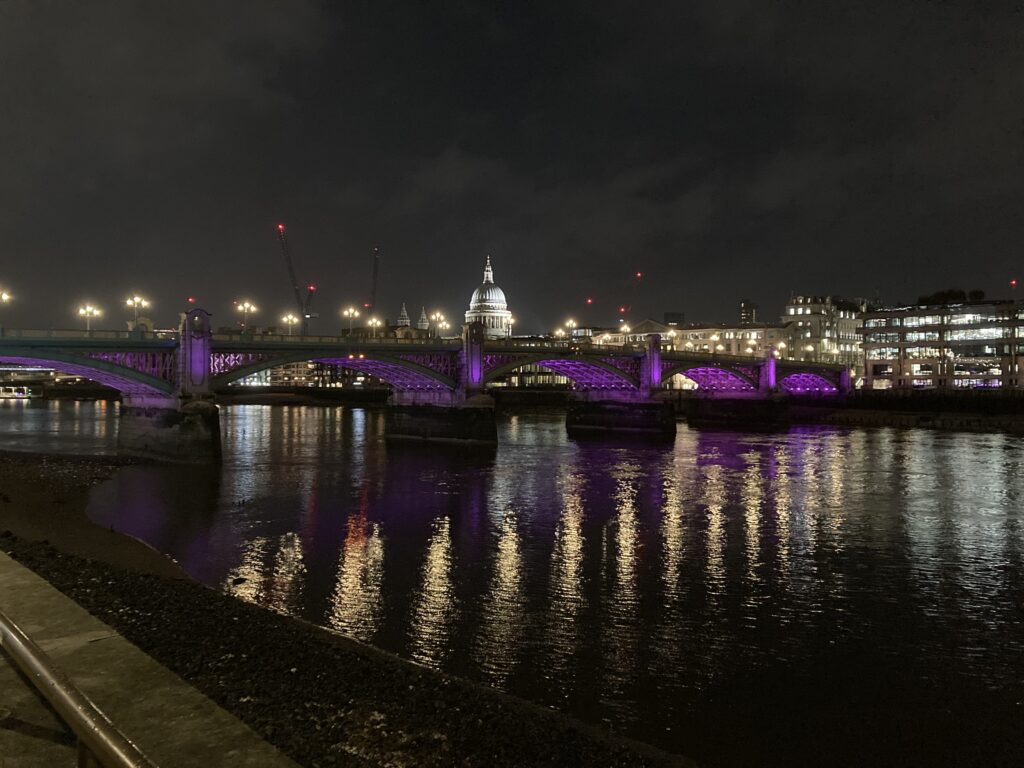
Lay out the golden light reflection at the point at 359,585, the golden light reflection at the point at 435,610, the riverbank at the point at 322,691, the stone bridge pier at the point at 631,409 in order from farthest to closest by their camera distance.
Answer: the stone bridge pier at the point at 631,409 → the golden light reflection at the point at 359,585 → the golden light reflection at the point at 435,610 → the riverbank at the point at 322,691

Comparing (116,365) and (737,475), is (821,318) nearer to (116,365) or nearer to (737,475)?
(737,475)

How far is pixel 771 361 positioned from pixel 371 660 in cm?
8950

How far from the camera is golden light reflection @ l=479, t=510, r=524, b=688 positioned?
12.1 m

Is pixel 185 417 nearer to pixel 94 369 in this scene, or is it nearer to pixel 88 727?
pixel 94 369

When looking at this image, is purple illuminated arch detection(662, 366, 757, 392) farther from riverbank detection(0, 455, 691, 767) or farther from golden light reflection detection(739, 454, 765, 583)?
riverbank detection(0, 455, 691, 767)

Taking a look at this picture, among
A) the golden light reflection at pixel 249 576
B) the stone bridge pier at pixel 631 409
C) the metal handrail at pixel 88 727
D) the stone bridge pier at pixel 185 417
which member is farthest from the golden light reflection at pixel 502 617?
the stone bridge pier at pixel 631 409

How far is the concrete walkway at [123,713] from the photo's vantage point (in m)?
4.86

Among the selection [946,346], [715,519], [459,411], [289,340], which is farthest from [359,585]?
[946,346]

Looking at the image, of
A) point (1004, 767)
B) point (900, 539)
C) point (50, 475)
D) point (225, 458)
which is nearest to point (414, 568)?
point (1004, 767)

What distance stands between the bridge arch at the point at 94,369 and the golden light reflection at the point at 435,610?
28811 mm

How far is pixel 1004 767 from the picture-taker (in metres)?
9.15

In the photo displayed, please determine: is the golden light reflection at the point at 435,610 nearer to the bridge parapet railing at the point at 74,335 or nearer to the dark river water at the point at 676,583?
the dark river water at the point at 676,583

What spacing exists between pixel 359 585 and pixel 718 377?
281 ft

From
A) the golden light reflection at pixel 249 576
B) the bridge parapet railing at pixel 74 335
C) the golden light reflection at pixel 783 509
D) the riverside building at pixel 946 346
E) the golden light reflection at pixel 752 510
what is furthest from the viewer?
the riverside building at pixel 946 346
